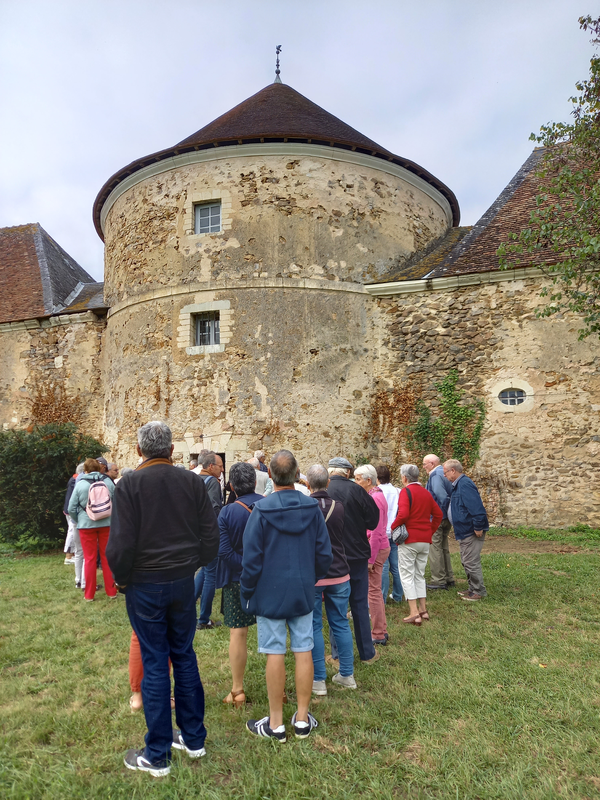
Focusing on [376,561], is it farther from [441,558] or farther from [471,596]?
[441,558]

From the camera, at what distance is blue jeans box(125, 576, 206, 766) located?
3.00m

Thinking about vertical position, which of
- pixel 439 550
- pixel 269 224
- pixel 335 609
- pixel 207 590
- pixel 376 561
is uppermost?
pixel 269 224

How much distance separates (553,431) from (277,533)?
9.36 meters

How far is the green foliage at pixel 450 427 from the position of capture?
11594mm

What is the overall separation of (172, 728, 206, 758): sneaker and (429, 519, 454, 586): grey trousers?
4372 mm

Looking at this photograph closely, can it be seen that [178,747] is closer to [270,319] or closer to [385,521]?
[385,521]

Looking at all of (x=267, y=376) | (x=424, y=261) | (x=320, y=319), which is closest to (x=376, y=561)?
(x=267, y=376)

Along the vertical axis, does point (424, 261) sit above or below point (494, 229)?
below

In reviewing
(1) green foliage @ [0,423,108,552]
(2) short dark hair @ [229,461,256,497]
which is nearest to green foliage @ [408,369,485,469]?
(1) green foliage @ [0,423,108,552]

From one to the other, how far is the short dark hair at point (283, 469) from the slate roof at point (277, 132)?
10761 mm

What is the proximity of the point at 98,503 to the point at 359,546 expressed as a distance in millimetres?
3316

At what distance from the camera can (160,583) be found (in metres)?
3.02

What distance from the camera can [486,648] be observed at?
15.5ft

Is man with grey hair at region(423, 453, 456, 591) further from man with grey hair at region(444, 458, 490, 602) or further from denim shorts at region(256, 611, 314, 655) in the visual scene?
denim shorts at region(256, 611, 314, 655)
